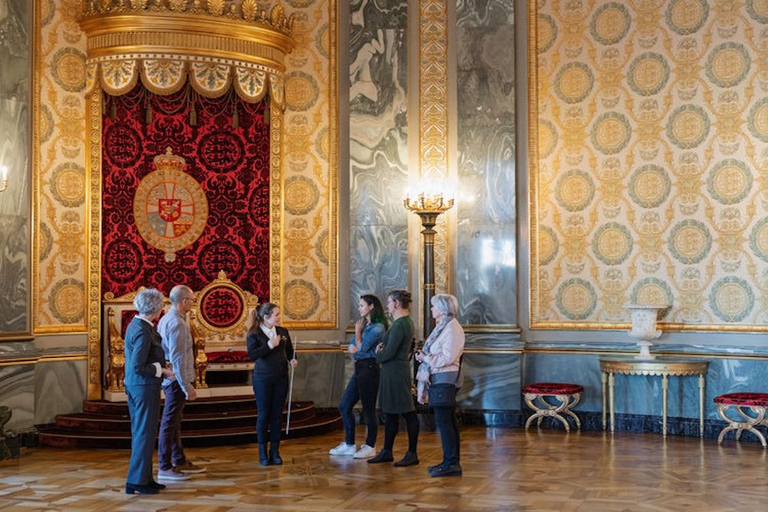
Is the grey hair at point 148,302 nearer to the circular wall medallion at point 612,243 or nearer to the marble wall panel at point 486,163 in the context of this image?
the marble wall panel at point 486,163

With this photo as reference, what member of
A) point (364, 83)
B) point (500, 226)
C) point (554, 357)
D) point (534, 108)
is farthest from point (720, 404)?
point (364, 83)

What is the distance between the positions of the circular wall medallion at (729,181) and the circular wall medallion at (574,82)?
153 centimetres

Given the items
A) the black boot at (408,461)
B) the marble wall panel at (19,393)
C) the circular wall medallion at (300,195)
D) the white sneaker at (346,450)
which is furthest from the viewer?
the circular wall medallion at (300,195)

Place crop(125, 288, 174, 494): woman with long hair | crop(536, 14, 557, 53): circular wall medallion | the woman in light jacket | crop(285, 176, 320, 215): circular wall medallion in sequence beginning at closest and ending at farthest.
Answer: crop(125, 288, 174, 494): woman with long hair, the woman in light jacket, crop(536, 14, 557, 53): circular wall medallion, crop(285, 176, 320, 215): circular wall medallion

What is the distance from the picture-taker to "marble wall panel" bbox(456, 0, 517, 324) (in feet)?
34.9

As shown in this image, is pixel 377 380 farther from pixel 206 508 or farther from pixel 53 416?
pixel 53 416

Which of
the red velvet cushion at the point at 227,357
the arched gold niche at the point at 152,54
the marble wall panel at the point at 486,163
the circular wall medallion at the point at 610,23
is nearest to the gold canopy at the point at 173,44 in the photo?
the arched gold niche at the point at 152,54

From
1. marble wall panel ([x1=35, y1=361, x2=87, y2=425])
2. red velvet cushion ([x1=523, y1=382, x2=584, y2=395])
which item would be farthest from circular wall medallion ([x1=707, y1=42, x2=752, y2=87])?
marble wall panel ([x1=35, y1=361, x2=87, y2=425])

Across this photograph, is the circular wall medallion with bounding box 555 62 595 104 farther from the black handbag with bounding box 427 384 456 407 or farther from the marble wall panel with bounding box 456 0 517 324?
the black handbag with bounding box 427 384 456 407

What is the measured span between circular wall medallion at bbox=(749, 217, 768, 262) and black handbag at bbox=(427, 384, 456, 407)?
153 inches

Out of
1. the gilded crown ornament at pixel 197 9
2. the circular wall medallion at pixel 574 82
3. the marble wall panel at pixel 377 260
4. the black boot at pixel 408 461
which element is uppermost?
the gilded crown ornament at pixel 197 9

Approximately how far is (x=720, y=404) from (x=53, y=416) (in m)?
6.03

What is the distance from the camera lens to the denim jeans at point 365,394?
26.9 feet

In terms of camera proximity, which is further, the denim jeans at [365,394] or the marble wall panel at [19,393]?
the marble wall panel at [19,393]
